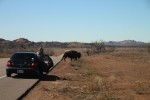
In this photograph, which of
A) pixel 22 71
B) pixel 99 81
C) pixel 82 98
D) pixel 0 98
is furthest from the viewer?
pixel 22 71

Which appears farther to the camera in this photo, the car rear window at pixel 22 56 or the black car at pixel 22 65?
the car rear window at pixel 22 56

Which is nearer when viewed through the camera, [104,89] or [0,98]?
[0,98]

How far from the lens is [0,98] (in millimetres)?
13719

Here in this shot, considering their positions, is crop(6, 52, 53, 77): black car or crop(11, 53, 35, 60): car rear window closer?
crop(6, 52, 53, 77): black car

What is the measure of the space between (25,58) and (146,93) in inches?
320

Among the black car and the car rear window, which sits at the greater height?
the car rear window

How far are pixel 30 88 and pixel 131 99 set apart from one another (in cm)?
477

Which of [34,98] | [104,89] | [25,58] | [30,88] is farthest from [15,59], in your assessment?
[34,98]

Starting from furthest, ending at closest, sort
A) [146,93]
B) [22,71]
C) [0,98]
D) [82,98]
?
1. [22,71]
2. [146,93]
3. [82,98]
4. [0,98]

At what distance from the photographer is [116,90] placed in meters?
17.8

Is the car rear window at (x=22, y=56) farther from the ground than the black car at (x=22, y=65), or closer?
farther from the ground

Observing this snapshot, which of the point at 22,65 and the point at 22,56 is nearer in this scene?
the point at 22,65

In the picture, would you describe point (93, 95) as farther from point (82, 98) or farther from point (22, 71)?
point (22, 71)

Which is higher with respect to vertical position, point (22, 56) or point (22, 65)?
point (22, 56)
